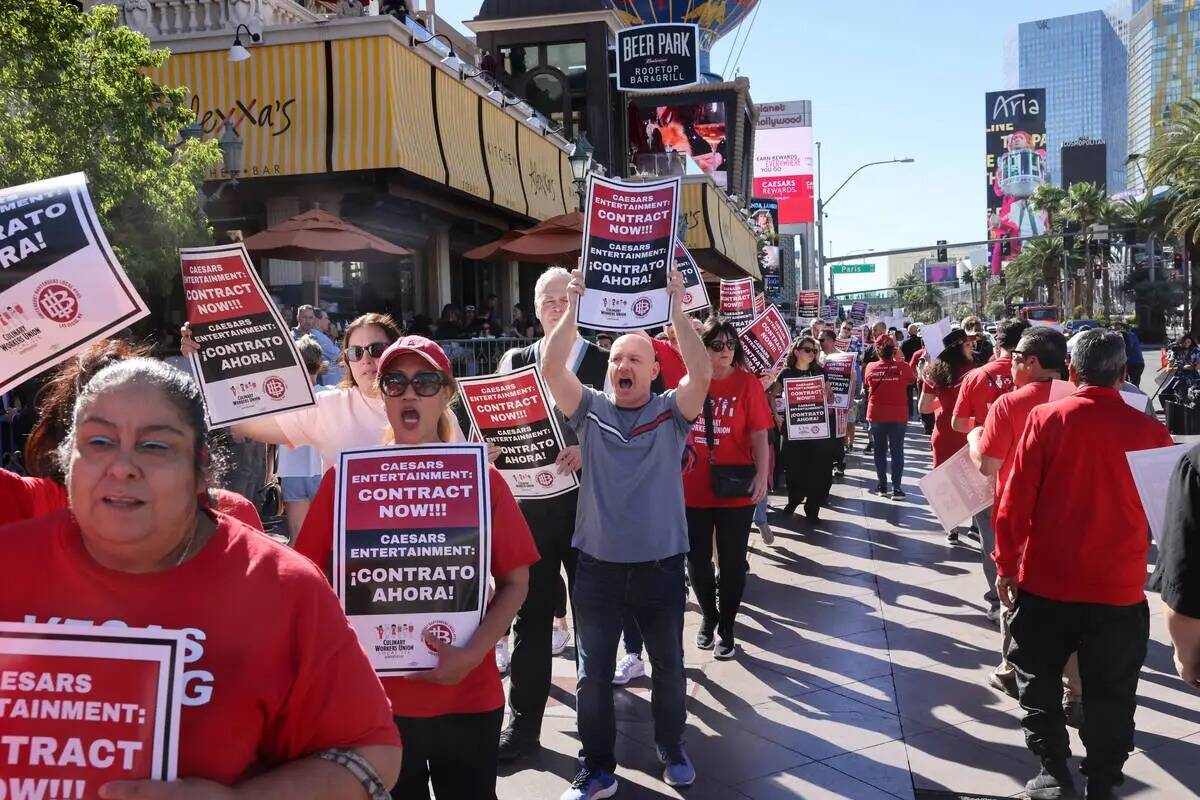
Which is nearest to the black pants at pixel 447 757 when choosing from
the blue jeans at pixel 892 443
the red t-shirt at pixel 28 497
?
the red t-shirt at pixel 28 497

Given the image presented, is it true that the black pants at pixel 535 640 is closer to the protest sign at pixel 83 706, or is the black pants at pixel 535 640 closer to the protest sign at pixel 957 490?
the protest sign at pixel 957 490

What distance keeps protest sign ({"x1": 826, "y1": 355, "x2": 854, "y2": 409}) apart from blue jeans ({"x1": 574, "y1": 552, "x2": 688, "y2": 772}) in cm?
1009

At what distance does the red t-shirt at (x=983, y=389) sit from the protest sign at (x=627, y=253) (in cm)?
300

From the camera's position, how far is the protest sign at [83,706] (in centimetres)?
172

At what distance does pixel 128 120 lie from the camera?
10.9 m

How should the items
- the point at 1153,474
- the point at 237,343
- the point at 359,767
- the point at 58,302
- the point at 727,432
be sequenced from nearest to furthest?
the point at 359,767, the point at 58,302, the point at 1153,474, the point at 237,343, the point at 727,432

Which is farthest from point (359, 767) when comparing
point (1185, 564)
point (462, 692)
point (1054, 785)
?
point (1054, 785)

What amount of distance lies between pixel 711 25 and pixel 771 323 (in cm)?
3304

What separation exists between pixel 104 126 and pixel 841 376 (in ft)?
29.7

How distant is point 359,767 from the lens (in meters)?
1.85

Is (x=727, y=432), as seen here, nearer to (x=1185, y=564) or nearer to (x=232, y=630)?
(x=1185, y=564)

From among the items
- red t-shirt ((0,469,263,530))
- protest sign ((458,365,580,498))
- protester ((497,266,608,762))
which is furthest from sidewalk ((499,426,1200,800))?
red t-shirt ((0,469,263,530))

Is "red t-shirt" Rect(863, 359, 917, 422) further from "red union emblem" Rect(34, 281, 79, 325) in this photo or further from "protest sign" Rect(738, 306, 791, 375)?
"red union emblem" Rect(34, 281, 79, 325)

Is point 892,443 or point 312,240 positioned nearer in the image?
point 312,240
